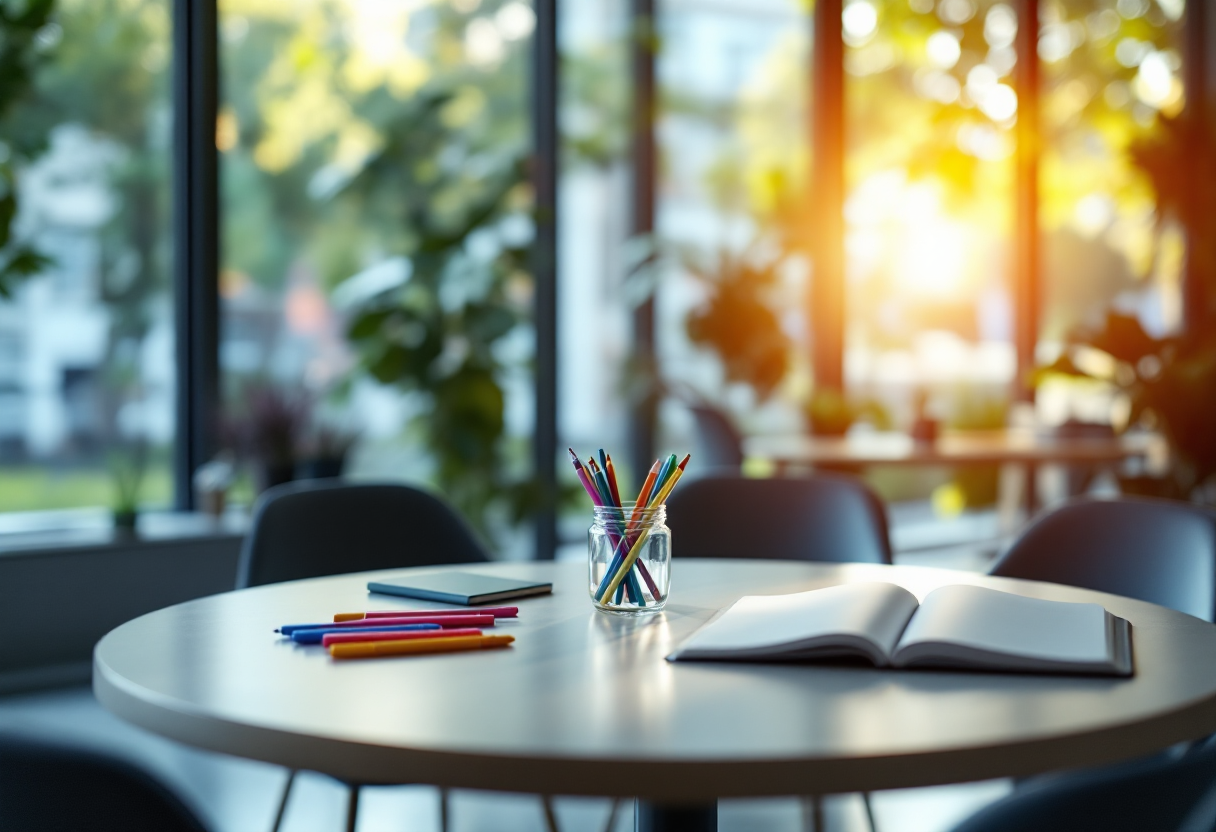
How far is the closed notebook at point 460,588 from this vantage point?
1.41 metres

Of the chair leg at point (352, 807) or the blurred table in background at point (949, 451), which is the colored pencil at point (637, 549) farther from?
the blurred table in background at point (949, 451)

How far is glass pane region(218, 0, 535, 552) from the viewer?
4012 mm

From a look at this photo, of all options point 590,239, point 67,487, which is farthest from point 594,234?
point 67,487

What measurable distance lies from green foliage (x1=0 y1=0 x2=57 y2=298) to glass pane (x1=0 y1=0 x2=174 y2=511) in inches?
7.7

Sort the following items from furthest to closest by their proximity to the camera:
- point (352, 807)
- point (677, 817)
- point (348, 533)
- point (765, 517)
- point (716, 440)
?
point (716, 440) → point (765, 517) → point (348, 533) → point (352, 807) → point (677, 817)

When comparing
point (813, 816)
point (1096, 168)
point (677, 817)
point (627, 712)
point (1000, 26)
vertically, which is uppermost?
point (1000, 26)

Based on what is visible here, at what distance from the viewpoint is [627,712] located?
3.11 ft

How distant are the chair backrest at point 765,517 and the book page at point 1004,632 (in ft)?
3.06

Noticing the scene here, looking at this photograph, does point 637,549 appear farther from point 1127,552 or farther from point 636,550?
point 1127,552

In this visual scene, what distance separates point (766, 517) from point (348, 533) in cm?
79

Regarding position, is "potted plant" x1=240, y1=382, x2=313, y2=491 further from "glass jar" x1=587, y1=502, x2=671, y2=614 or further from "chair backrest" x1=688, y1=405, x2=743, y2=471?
"glass jar" x1=587, y1=502, x2=671, y2=614

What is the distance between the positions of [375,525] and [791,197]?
390 centimetres

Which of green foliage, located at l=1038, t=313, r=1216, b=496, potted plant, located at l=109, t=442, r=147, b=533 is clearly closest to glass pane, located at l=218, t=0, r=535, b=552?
potted plant, located at l=109, t=442, r=147, b=533

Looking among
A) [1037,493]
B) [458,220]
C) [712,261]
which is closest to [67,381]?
[458,220]
